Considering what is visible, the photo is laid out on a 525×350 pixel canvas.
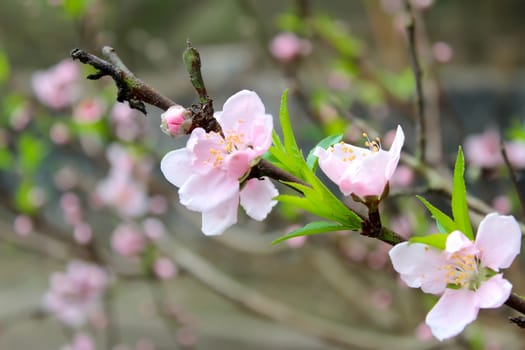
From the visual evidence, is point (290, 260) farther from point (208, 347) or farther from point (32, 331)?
point (32, 331)

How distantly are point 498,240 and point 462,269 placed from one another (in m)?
0.03

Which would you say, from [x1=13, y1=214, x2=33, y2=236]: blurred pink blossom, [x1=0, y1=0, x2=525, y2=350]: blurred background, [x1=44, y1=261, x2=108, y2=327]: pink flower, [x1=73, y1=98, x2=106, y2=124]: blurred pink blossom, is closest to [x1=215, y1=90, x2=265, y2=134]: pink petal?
[x1=0, y1=0, x2=525, y2=350]: blurred background

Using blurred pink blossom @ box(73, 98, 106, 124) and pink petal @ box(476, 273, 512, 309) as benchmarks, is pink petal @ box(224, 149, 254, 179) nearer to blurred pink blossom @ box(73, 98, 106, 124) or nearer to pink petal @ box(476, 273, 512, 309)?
pink petal @ box(476, 273, 512, 309)

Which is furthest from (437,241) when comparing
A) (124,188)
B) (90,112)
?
(124,188)

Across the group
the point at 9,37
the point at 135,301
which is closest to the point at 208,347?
the point at 135,301

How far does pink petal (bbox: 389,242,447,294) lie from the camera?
324 mm

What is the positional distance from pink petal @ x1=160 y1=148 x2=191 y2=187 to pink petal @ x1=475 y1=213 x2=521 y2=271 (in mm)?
164

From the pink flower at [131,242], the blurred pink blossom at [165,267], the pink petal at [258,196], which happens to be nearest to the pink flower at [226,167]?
the pink petal at [258,196]

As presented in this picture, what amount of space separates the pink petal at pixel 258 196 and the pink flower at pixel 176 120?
52 mm

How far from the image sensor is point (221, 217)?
0.36 metres

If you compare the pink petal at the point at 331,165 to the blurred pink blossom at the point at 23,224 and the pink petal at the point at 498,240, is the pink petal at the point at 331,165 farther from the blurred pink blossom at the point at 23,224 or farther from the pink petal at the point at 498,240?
the blurred pink blossom at the point at 23,224

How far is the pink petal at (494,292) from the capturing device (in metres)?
0.31

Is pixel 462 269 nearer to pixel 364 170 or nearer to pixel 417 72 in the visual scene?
pixel 364 170

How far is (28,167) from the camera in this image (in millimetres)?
1330
